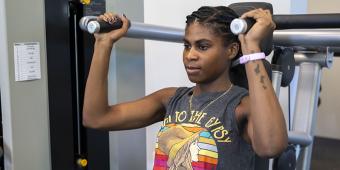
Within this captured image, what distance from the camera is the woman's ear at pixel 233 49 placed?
1054mm

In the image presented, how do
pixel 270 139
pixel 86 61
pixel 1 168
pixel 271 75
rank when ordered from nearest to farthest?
pixel 270 139, pixel 271 75, pixel 1 168, pixel 86 61

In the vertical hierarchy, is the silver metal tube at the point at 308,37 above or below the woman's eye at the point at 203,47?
above

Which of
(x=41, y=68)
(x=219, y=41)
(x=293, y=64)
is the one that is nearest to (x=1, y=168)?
(x=41, y=68)

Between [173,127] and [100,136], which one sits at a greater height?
[173,127]

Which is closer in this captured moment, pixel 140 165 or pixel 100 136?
pixel 100 136

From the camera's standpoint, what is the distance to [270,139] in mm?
912

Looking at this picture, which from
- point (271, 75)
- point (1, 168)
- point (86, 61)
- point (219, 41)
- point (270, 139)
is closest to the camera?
point (270, 139)

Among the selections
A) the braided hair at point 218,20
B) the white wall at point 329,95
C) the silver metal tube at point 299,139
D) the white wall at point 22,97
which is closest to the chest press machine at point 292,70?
the silver metal tube at point 299,139

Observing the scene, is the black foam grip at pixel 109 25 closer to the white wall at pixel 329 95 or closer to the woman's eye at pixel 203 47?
the woman's eye at pixel 203 47

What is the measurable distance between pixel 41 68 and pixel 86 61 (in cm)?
21

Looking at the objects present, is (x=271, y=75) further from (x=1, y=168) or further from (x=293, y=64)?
(x=1, y=168)

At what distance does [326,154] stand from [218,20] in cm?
355

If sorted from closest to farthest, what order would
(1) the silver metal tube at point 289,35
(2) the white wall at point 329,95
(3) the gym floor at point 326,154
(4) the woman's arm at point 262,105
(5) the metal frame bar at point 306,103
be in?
(4) the woman's arm at point 262,105
(1) the silver metal tube at point 289,35
(5) the metal frame bar at point 306,103
(3) the gym floor at point 326,154
(2) the white wall at point 329,95

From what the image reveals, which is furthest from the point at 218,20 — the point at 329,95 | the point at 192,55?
the point at 329,95
